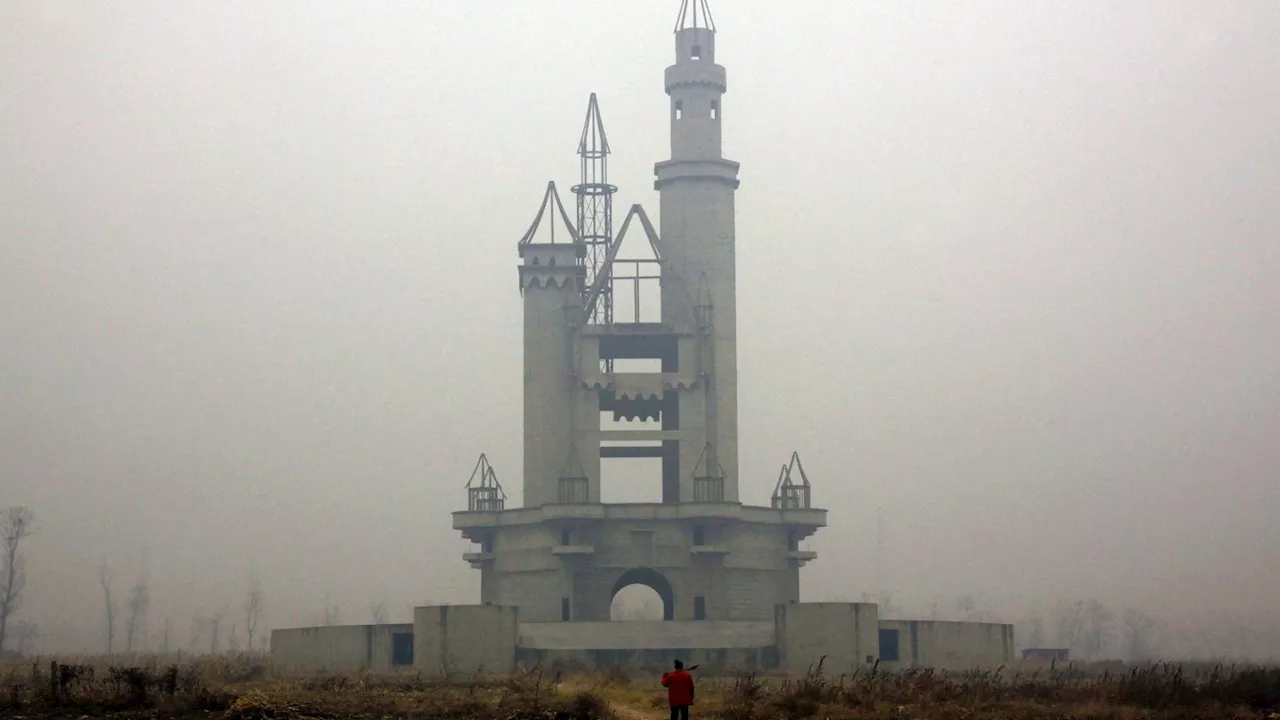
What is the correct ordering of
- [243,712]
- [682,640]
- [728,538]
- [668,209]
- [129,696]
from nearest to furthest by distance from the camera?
1. [243,712]
2. [129,696]
3. [682,640]
4. [728,538]
5. [668,209]

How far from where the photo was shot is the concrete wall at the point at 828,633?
66125 millimetres

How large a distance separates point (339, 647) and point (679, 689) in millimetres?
37658

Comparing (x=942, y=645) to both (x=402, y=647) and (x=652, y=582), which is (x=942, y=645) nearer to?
(x=652, y=582)

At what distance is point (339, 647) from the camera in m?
66.4

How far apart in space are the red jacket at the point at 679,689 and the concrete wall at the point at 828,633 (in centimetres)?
3544

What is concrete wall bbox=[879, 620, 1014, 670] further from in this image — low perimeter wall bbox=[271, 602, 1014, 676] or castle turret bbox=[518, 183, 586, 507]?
castle turret bbox=[518, 183, 586, 507]

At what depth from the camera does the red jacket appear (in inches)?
1218

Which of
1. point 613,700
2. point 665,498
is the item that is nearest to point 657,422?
point 665,498

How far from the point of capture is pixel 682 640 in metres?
68.0

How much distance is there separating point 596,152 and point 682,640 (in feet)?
77.6

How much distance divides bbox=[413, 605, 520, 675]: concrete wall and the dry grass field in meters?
18.2

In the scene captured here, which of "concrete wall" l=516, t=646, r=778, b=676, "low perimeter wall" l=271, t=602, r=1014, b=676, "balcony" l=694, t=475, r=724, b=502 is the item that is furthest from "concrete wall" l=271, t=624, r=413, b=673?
"balcony" l=694, t=475, r=724, b=502

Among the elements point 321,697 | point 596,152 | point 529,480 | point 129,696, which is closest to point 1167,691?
point 321,697

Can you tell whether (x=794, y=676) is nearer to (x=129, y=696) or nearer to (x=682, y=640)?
(x=682, y=640)
